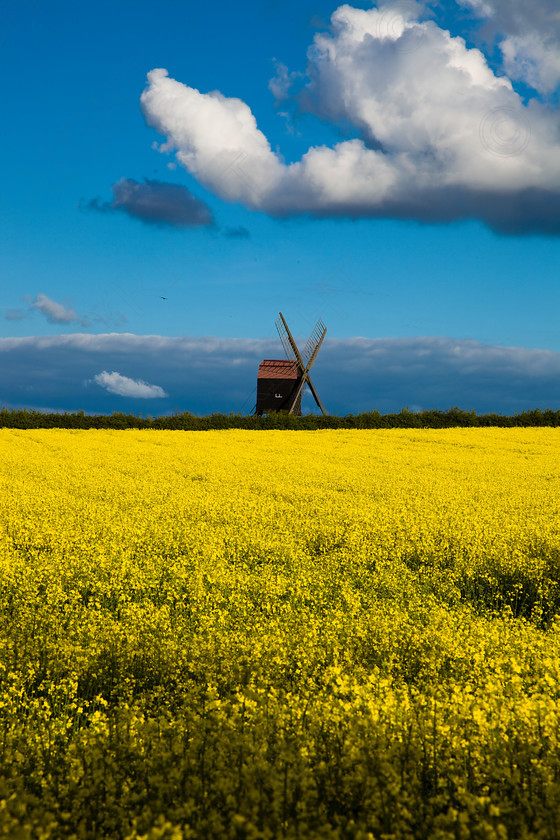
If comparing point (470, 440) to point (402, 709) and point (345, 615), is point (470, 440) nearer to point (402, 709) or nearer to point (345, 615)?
point (345, 615)

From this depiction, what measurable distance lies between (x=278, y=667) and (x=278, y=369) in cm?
4751

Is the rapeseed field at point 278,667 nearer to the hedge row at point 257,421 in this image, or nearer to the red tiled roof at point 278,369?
the hedge row at point 257,421

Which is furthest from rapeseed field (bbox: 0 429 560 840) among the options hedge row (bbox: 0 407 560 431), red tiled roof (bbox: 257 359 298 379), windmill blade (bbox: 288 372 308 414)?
red tiled roof (bbox: 257 359 298 379)

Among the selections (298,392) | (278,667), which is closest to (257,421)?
(298,392)

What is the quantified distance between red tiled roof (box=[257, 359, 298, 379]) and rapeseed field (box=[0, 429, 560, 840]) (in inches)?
1502

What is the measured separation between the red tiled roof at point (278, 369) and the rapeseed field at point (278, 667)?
38141mm

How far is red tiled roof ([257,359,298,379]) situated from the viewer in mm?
51594

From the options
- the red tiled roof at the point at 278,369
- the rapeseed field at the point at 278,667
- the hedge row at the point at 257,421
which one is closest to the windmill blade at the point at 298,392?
the red tiled roof at the point at 278,369

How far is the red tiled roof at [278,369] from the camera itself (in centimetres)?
5159

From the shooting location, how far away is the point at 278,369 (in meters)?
52.2

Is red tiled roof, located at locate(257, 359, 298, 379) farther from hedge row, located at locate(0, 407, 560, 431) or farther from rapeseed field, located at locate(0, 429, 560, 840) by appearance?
rapeseed field, located at locate(0, 429, 560, 840)

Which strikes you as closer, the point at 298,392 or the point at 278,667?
the point at 278,667

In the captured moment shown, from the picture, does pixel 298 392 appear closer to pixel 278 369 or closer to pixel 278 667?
pixel 278 369

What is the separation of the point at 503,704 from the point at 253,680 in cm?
217
